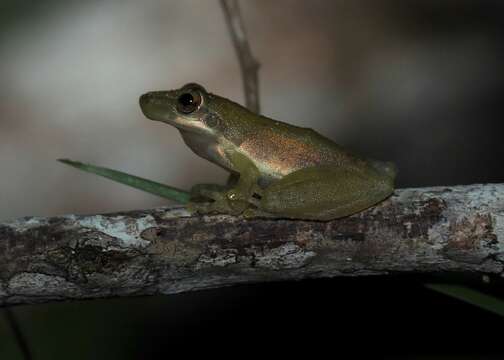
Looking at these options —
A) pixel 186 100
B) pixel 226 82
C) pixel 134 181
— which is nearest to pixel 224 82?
pixel 226 82

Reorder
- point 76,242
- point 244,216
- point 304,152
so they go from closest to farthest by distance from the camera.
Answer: point 76,242 < point 244,216 < point 304,152

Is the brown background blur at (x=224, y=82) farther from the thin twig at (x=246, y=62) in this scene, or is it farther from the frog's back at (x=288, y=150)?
the frog's back at (x=288, y=150)

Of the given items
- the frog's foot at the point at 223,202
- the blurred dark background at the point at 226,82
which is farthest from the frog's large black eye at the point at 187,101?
the blurred dark background at the point at 226,82

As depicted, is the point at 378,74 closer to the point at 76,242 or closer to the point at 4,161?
the point at 4,161

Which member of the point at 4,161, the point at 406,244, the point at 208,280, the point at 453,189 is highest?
the point at 4,161

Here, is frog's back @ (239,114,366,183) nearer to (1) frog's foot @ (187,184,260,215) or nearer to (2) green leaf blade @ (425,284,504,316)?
(1) frog's foot @ (187,184,260,215)

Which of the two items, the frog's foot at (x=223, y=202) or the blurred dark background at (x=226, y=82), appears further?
the blurred dark background at (x=226, y=82)

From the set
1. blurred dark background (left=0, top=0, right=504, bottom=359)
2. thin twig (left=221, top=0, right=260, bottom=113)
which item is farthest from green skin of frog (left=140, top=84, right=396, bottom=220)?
blurred dark background (left=0, top=0, right=504, bottom=359)

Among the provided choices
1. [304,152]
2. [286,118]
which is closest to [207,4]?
[286,118]
